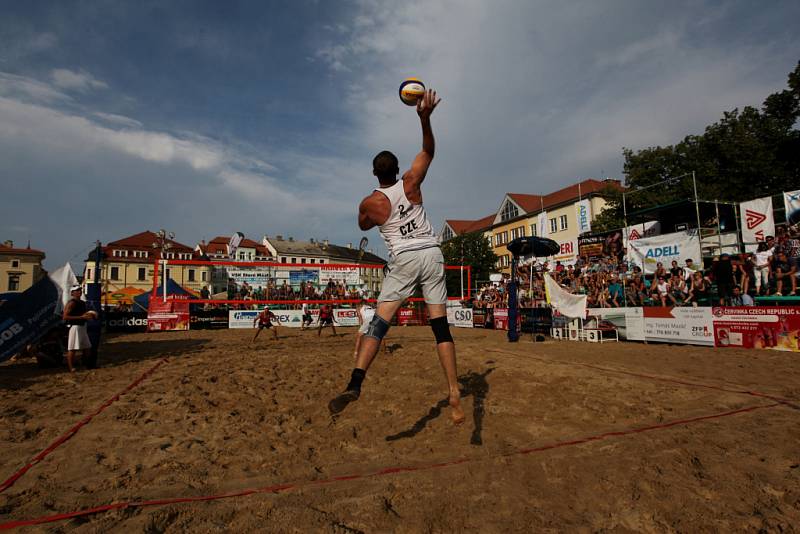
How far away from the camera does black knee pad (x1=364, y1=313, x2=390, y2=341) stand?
3.25 metres

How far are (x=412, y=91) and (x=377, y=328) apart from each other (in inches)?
77.3

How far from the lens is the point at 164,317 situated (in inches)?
824

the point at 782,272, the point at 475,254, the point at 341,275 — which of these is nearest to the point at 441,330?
the point at 782,272

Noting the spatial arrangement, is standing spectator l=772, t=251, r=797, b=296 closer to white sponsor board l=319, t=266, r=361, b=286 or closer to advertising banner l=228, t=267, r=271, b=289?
white sponsor board l=319, t=266, r=361, b=286

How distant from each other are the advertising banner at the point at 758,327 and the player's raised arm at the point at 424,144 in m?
11.4

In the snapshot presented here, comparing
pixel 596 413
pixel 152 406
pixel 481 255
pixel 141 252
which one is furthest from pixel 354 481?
pixel 141 252

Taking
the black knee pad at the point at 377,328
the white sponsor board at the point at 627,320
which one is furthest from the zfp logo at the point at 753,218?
the black knee pad at the point at 377,328

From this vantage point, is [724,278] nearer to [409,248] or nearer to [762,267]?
[762,267]

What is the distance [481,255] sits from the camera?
50281mm

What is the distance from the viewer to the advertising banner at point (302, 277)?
18.9 meters

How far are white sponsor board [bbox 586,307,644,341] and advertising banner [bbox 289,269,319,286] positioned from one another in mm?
11865

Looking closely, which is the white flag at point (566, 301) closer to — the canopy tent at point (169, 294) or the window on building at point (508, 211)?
the canopy tent at point (169, 294)

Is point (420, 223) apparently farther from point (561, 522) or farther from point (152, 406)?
point (152, 406)

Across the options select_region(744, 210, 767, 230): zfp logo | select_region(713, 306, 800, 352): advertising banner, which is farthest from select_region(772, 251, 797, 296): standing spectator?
select_region(744, 210, 767, 230): zfp logo
